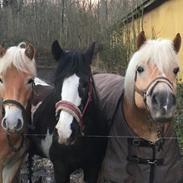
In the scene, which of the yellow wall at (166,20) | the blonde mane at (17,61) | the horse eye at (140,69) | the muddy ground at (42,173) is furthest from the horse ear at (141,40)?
the yellow wall at (166,20)

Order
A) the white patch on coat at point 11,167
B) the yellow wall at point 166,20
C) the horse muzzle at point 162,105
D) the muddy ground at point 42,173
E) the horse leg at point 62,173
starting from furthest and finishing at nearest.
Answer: the yellow wall at point 166,20
the muddy ground at point 42,173
the white patch on coat at point 11,167
the horse leg at point 62,173
the horse muzzle at point 162,105

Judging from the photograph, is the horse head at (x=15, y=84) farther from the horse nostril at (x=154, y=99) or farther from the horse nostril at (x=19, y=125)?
the horse nostril at (x=154, y=99)

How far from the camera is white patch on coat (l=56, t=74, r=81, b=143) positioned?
352 cm

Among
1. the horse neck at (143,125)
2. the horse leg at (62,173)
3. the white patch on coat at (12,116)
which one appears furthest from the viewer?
the horse leg at (62,173)

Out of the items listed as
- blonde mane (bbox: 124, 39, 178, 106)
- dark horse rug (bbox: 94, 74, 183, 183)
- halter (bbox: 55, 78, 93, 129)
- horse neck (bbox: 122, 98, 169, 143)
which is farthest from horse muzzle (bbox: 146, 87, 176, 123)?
halter (bbox: 55, 78, 93, 129)

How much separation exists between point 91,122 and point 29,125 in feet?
2.34

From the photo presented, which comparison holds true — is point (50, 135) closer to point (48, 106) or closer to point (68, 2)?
point (48, 106)

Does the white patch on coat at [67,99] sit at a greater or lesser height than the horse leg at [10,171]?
greater

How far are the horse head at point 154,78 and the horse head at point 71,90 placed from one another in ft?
1.12

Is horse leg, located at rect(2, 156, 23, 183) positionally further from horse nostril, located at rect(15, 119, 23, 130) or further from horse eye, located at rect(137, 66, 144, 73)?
horse eye, located at rect(137, 66, 144, 73)

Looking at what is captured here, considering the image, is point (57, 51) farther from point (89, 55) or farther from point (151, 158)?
point (151, 158)

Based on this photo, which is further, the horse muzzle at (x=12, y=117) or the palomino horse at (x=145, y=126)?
the horse muzzle at (x=12, y=117)

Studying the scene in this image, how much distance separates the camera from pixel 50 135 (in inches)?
175

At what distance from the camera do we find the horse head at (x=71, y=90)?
3555 millimetres
